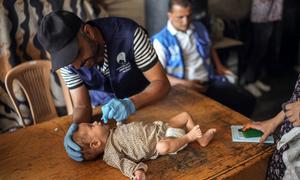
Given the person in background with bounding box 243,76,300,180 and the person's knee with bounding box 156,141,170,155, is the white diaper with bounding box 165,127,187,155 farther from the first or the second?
the person in background with bounding box 243,76,300,180

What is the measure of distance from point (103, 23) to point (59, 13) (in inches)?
11.7

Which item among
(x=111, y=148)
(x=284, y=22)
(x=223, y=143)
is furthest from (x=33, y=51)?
(x=284, y=22)

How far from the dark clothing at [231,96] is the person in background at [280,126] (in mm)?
869

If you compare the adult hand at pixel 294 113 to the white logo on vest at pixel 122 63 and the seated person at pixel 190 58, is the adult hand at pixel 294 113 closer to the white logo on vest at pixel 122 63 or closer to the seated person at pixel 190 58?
the white logo on vest at pixel 122 63

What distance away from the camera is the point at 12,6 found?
7.57 ft

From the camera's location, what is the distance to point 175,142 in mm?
1228

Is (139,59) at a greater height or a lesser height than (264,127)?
greater

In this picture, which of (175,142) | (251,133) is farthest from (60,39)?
(251,133)

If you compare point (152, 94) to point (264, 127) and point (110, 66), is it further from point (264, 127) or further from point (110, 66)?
point (264, 127)

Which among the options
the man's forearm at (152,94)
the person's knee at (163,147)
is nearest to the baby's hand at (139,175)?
the person's knee at (163,147)

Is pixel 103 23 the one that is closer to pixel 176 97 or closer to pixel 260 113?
pixel 176 97

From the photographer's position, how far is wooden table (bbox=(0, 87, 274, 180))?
45.3 inches

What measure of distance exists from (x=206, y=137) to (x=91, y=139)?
0.47 m

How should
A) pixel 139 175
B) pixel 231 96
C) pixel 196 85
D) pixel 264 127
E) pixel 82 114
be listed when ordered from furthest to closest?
pixel 231 96 → pixel 196 85 → pixel 82 114 → pixel 264 127 → pixel 139 175
